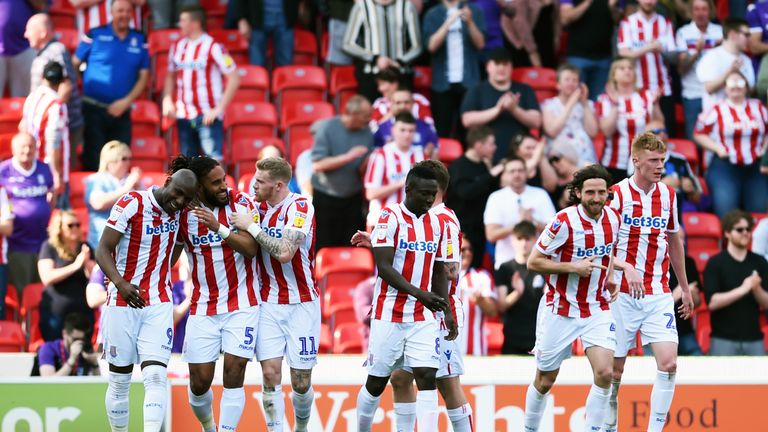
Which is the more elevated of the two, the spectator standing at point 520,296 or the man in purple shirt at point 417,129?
the man in purple shirt at point 417,129

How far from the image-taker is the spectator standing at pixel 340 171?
46.8 ft

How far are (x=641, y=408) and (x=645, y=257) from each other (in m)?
1.62

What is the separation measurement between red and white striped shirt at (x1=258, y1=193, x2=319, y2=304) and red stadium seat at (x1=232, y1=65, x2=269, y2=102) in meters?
5.90

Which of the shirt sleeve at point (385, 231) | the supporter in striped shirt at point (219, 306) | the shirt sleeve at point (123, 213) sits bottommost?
the supporter in striped shirt at point (219, 306)

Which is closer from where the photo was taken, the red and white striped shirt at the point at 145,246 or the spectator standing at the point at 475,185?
the red and white striped shirt at the point at 145,246

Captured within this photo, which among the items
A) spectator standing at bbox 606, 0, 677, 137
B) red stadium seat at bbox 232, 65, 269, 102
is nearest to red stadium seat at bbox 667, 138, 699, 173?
spectator standing at bbox 606, 0, 677, 137

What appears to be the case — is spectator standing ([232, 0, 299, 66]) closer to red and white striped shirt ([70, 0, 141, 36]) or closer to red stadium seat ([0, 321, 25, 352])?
red and white striped shirt ([70, 0, 141, 36])

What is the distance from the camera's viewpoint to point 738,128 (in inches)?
609

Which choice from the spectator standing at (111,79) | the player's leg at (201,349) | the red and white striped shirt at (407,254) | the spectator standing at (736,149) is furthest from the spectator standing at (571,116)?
the player's leg at (201,349)

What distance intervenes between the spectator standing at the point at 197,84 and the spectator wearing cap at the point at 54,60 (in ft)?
2.99

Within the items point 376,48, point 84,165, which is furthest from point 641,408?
point 84,165

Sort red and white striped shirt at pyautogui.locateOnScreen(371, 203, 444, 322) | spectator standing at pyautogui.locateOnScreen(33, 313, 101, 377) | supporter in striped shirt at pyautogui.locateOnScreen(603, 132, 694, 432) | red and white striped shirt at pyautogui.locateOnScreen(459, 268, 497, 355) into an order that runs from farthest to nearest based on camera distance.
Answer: red and white striped shirt at pyautogui.locateOnScreen(459, 268, 497, 355) → spectator standing at pyautogui.locateOnScreen(33, 313, 101, 377) → supporter in striped shirt at pyautogui.locateOnScreen(603, 132, 694, 432) → red and white striped shirt at pyautogui.locateOnScreen(371, 203, 444, 322)

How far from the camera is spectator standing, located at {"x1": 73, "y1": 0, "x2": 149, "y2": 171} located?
15125 mm

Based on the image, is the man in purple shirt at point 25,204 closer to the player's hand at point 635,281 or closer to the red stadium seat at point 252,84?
the red stadium seat at point 252,84
